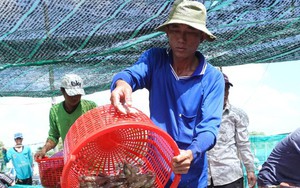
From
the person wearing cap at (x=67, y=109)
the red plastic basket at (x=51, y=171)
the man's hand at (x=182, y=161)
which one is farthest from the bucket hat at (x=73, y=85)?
the man's hand at (x=182, y=161)

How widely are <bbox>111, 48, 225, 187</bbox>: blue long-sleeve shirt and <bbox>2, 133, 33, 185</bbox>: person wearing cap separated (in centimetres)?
843

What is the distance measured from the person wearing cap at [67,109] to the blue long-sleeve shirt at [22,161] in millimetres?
6069

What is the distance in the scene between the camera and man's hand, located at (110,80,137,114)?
1825 mm

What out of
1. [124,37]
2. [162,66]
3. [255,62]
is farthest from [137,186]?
[255,62]

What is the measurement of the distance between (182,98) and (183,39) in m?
0.28

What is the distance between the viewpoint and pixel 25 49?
4316mm

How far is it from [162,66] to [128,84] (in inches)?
12.4

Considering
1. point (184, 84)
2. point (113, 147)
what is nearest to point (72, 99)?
point (113, 147)

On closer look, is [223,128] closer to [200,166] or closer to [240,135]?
[240,135]

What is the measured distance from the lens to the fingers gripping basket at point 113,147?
1792mm

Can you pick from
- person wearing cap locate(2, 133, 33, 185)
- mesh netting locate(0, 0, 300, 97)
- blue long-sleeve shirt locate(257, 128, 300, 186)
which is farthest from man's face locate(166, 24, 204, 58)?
person wearing cap locate(2, 133, 33, 185)

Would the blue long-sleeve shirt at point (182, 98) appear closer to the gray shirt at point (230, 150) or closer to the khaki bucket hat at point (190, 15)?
the khaki bucket hat at point (190, 15)

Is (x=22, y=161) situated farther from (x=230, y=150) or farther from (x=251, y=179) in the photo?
(x=230, y=150)

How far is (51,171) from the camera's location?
361 centimetres
